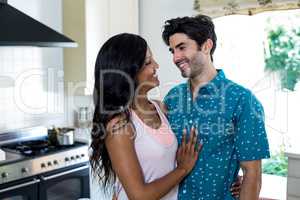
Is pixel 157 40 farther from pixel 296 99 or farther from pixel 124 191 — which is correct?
pixel 124 191

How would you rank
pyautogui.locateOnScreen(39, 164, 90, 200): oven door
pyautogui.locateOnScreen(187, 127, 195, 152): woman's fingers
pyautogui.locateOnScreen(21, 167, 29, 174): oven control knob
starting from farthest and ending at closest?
pyautogui.locateOnScreen(39, 164, 90, 200): oven door → pyautogui.locateOnScreen(21, 167, 29, 174): oven control knob → pyautogui.locateOnScreen(187, 127, 195, 152): woman's fingers

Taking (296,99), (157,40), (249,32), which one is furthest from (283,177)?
(157,40)

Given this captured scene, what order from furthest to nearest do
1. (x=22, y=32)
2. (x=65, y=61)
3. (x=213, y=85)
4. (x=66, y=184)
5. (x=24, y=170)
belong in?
(x=65, y=61)
(x=66, y=184)
(x=24, y=170)
(x=22, y=32)
(x=213, y=85)

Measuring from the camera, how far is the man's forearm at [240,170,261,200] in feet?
4.33

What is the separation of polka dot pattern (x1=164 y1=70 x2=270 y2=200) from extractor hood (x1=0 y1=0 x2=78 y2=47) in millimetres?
1205

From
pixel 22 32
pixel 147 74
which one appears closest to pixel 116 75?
pixel 147 74

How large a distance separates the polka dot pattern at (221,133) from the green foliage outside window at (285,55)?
4.56ft

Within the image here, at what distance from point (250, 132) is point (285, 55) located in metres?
1.60

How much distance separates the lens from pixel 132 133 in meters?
1.28

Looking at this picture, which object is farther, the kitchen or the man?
the kitchen

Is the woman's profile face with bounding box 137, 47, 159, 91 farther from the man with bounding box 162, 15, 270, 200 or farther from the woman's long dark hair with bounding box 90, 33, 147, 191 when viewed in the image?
the man with bounding box 162, 15, 270, 200

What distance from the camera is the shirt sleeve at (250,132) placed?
1.30 metres

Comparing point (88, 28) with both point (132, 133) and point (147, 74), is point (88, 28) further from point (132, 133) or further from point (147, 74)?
point (132, 133)

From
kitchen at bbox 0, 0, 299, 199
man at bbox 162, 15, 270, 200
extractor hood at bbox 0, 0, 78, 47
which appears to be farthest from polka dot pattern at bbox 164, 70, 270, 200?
kitchen at bbox 0, 0, 299, 199
